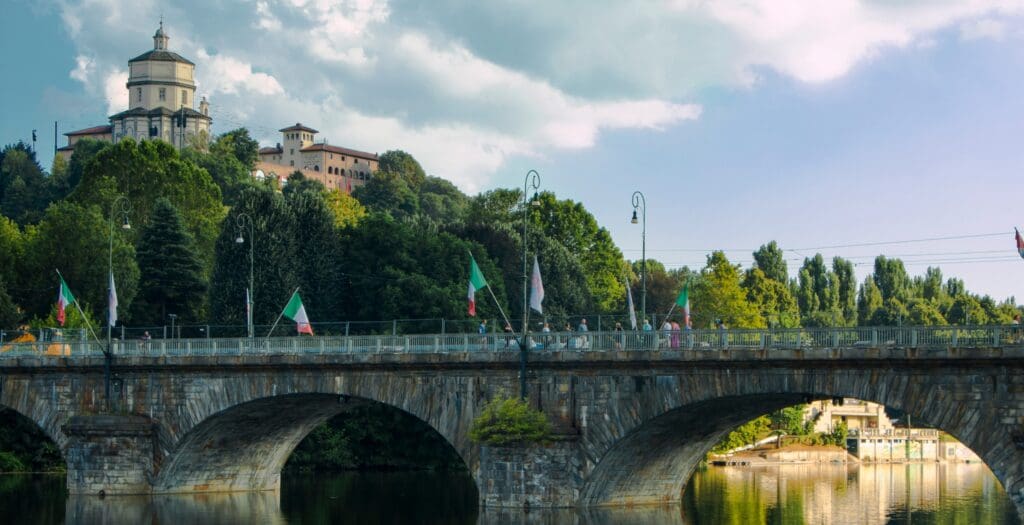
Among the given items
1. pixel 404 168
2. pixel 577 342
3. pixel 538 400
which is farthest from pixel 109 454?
pixel 404 168

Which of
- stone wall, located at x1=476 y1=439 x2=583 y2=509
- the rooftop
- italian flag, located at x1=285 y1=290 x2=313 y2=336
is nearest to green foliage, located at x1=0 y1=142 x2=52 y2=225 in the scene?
the rooftop

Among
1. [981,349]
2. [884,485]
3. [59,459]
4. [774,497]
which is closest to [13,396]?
[59,459]

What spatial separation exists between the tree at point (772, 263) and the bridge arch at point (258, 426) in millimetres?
64341

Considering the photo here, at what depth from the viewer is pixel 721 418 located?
50.4 metres

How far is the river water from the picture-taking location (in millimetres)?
52844

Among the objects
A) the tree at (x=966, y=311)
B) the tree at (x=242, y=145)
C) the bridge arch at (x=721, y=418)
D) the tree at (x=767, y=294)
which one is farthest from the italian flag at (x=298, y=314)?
the tree at (x=242, y=145)

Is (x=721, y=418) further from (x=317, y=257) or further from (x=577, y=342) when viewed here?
(x=317, y=257)

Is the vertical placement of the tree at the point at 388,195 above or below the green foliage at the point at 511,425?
above

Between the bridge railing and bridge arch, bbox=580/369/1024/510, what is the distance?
0.93 m

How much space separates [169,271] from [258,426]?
30284mm

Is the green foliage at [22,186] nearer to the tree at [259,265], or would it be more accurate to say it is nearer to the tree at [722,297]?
the tree at [259,265]

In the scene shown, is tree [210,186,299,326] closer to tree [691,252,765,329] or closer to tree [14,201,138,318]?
tree [14,201,138,318]

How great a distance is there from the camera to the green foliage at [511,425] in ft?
155

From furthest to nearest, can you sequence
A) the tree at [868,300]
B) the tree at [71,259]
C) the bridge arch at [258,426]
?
1. the tree at [868,300]
2. the tree at [71,259]
3. the bridge arch at [258,426]
